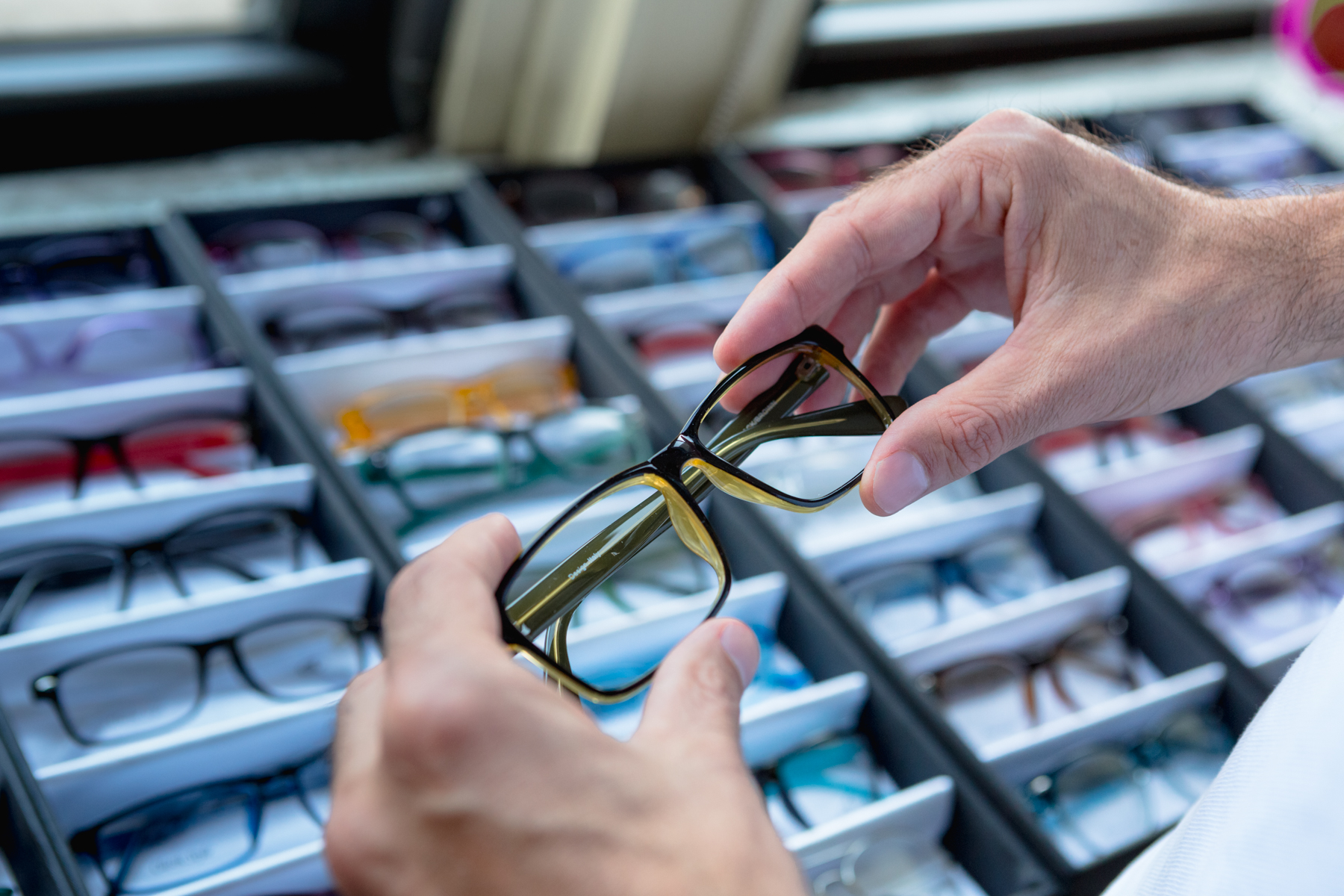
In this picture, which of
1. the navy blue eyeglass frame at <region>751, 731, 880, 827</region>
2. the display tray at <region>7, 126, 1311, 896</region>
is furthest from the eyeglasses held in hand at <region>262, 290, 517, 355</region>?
the navy blue eyeglass frame at <region>751, 731, 880, 827</region>

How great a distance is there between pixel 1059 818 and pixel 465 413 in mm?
711

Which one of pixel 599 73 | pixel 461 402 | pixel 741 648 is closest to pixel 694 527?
pixel 741 648

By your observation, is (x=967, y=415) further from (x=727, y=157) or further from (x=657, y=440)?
(x=727, y=157)

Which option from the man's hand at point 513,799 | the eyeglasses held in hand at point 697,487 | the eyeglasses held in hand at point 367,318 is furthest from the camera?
the eyeglasses held in hand at point 367,318

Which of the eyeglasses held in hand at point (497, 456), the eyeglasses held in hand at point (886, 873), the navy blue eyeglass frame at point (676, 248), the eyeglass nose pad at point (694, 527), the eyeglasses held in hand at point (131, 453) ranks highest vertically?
the navy blue eyeglass frame at point (676, 248)

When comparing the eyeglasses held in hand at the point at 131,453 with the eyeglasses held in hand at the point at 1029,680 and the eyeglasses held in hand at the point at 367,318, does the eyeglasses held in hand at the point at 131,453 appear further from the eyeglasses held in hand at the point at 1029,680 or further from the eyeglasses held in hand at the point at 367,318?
the eyeglasses held in hand at the point at 1029,680

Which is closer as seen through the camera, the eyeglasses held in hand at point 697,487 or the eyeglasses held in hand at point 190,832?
the eyeglasses held in hand at point 697,487

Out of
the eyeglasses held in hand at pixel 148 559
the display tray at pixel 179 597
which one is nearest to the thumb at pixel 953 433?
the display tray at pixel 179 597

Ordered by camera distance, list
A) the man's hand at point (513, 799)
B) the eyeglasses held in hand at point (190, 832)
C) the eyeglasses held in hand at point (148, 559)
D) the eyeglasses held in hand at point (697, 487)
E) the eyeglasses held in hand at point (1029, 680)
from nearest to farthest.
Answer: the man's hand at point (513, 799) → the eyeglasses held in hand at point (697, 487) → the eyeglasses held in hand at point (190, 832) → the eyeglasses held in hand at point (148, 559) → the eyeglasses held in hand at point (1029, 680)

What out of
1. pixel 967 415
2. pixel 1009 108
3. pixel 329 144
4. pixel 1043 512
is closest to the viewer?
pixel 967 415

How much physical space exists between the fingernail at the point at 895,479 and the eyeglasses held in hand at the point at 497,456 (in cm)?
53

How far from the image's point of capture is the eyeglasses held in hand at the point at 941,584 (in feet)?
3.45

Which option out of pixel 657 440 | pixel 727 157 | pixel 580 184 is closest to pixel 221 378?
pixel 657 440

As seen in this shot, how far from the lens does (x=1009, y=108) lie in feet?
2.23
